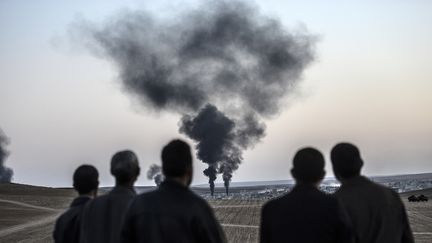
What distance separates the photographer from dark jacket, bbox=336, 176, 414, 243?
7.43 meters

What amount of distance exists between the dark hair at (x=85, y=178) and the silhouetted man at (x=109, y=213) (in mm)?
443

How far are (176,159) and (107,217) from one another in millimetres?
1495

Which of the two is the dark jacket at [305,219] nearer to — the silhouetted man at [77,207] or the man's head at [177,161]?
the man's head at [177,161]

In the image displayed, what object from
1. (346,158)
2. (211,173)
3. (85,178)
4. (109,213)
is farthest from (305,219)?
(211,173)

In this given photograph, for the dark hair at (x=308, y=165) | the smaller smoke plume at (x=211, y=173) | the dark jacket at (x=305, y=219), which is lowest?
the dark jacket at (x=305, y=219)

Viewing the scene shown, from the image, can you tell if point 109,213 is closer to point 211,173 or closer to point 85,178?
point 85,178

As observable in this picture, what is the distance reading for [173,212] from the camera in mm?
6242

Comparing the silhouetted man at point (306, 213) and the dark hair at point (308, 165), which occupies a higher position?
the dark hair at point (308, 165)

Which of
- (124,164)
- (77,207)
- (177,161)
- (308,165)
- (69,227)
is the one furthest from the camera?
(77,207)

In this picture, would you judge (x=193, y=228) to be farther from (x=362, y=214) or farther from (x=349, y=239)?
(x=362, y=214)

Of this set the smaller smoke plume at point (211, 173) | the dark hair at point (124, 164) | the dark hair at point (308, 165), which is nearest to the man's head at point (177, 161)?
the dark hair at point (124, 164)

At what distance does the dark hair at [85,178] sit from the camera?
25.9 feet

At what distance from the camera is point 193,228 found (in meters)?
6.20

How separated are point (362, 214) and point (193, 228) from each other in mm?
2251
